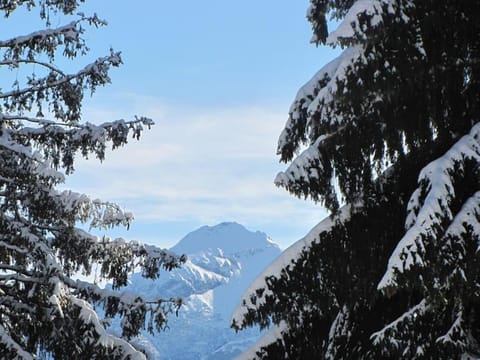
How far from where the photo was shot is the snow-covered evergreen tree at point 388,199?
11.0ft

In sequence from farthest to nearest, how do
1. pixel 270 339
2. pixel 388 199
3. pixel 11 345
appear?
pixel 11 345 < pixel 270 339 < pixel 388 199

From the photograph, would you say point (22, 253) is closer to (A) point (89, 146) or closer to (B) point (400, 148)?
(A) point (89, 146)

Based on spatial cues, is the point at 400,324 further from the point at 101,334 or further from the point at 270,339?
the point at 101,334

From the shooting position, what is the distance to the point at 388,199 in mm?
4410

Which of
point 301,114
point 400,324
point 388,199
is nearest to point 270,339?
point 400,324

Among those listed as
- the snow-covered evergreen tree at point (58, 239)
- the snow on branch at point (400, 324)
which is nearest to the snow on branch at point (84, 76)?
the snow-covered evergreen tree at point (58, 239)

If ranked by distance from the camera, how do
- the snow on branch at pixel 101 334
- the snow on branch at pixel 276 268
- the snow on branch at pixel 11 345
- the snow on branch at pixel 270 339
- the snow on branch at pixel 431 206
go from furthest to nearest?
1. the snow on branch at pixel 101 334
2. the snow on branch at pixel 11 345
3. the snow on branch at pixel 270 339
4. the snow on branch at pixel 276 268
5. the snow on branch at pixel 431 206

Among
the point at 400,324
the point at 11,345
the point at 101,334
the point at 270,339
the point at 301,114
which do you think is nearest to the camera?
the point at 400,324

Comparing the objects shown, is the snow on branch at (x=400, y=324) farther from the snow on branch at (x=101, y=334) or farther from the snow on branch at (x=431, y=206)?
the snow on branch at (x=101, y=334)

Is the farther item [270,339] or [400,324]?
[270,339]

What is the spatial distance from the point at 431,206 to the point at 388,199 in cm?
108

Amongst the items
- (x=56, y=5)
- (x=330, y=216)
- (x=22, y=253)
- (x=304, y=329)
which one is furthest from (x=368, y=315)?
(x=56, y=5)

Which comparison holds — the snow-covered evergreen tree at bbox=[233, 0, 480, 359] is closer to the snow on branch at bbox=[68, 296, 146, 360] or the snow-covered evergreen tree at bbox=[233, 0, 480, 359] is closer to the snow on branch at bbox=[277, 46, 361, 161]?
the snow on branch at bbox=[277, 46, 361, 161]

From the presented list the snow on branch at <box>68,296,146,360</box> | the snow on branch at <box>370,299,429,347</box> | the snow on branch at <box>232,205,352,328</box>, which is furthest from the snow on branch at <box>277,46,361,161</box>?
the snow on branch at <box>68,296,146,360</box>
